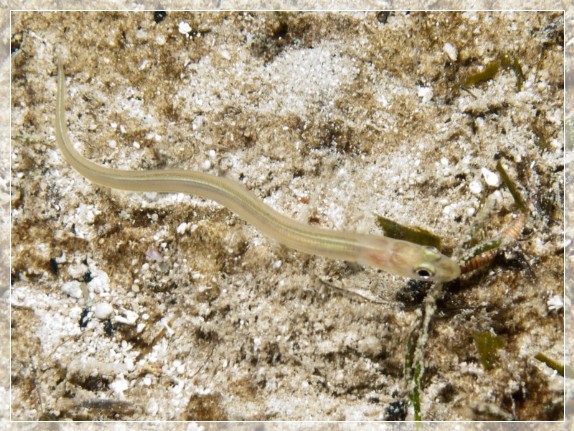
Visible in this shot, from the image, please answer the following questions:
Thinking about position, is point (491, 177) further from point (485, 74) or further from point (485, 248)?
point (485, 74)

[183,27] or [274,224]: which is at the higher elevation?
[183,27]

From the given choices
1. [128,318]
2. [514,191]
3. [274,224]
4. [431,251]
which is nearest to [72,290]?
[128,318]

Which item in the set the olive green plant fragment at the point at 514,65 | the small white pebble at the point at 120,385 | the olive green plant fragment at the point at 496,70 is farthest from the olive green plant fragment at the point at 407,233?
the small white pebble at the point at 120,385

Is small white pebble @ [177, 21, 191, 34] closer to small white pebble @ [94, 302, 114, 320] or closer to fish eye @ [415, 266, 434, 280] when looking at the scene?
small white pebble @ [94, 302, 114, 320]

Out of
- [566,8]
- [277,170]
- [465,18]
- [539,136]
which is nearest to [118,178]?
[277,170]

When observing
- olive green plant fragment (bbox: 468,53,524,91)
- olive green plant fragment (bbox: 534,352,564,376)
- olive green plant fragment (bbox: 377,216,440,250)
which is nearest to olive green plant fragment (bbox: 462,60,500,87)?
olive green plant fragment (bbox: 468,53,524,91)

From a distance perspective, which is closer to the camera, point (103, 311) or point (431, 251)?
point (431, 251)

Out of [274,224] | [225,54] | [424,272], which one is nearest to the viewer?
[424,272]
